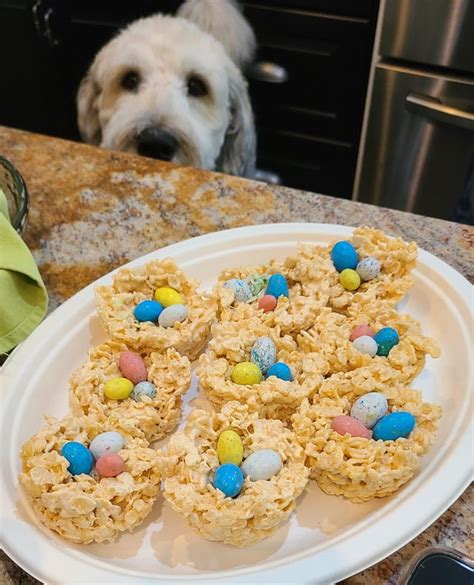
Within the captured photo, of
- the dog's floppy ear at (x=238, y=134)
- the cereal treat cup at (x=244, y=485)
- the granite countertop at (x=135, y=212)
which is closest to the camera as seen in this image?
the cereal treat cup at (x=244, y=485)

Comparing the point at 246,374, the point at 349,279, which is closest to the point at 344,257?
the point at 349,279

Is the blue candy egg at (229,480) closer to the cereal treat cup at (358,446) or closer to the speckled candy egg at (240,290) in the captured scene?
the cereal treat cup at (358,446)

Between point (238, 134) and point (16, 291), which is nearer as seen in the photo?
point (16, 291)

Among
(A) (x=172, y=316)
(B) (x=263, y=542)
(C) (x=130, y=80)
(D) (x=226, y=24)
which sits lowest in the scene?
(B) (x=263, y=542)

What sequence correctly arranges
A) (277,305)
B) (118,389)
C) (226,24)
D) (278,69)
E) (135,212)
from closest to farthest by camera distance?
(118,389) < (277,305) < (135,212) < (226,24) < (278,69)

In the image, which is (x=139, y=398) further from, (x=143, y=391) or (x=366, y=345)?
(x=366, y=345)

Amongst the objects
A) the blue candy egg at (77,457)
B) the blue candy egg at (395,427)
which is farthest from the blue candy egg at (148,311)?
the blue candy egg at (395,427)

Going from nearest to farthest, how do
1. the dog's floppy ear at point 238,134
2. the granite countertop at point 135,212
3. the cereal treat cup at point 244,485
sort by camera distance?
the cereal treat cup at point 244,485, the granite countertop at point 135,212, the dog's floppy ear at point 238,134

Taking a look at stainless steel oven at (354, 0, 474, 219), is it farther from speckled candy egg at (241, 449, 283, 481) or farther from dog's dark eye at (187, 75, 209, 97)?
speckled candy egg at (241, 449, 283, 481)

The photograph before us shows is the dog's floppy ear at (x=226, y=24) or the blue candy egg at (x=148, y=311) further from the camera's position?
the dog's floppy ear at (x=226, y=24)
